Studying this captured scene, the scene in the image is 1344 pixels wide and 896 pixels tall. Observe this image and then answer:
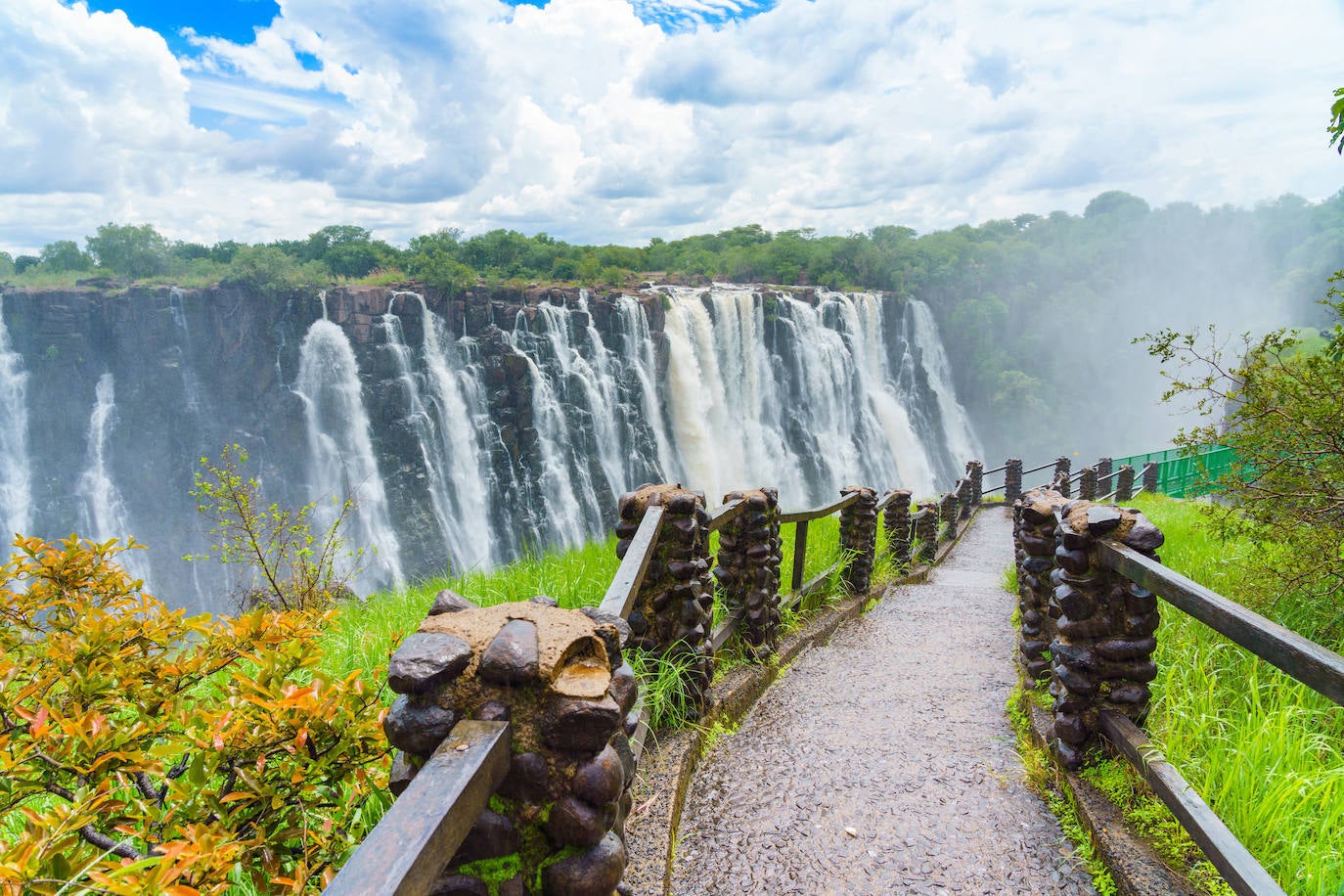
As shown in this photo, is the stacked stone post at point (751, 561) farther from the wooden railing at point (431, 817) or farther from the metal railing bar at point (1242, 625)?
the wooden railing at point (431, 817)

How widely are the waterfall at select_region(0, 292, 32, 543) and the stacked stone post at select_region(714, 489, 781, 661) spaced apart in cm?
2266

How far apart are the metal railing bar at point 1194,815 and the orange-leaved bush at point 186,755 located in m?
2.00

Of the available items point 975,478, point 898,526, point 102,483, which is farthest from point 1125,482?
point 102,483

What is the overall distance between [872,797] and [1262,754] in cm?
132

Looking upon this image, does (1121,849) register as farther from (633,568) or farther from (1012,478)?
(1012,478)

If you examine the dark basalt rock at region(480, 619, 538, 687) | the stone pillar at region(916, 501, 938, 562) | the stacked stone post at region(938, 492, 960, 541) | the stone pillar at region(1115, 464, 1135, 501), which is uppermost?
the dark basalt rock at region(480, 619, 538, 687)

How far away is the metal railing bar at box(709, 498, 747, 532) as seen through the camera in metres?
3.77

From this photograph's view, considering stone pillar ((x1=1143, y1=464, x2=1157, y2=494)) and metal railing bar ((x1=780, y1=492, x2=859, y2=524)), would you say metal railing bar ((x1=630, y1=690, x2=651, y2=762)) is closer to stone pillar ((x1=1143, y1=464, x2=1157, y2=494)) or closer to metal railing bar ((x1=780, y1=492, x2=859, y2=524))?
metal railing bar ((x1=780, y1=492, x2=859, y2=524))

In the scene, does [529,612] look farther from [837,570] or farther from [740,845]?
[837,570]

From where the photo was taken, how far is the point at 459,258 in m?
29.8

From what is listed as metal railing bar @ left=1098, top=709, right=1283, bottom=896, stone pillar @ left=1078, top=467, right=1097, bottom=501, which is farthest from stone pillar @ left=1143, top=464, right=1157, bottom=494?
metal railing bar @ left=1098, top=709, right=1283, bottom=896

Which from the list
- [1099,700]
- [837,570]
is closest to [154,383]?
[837,570]

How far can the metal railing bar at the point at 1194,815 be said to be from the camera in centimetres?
169

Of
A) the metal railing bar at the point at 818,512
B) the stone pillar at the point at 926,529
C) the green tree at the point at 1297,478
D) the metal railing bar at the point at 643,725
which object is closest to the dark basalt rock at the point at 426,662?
the metal railing bar at the point at 643,725
